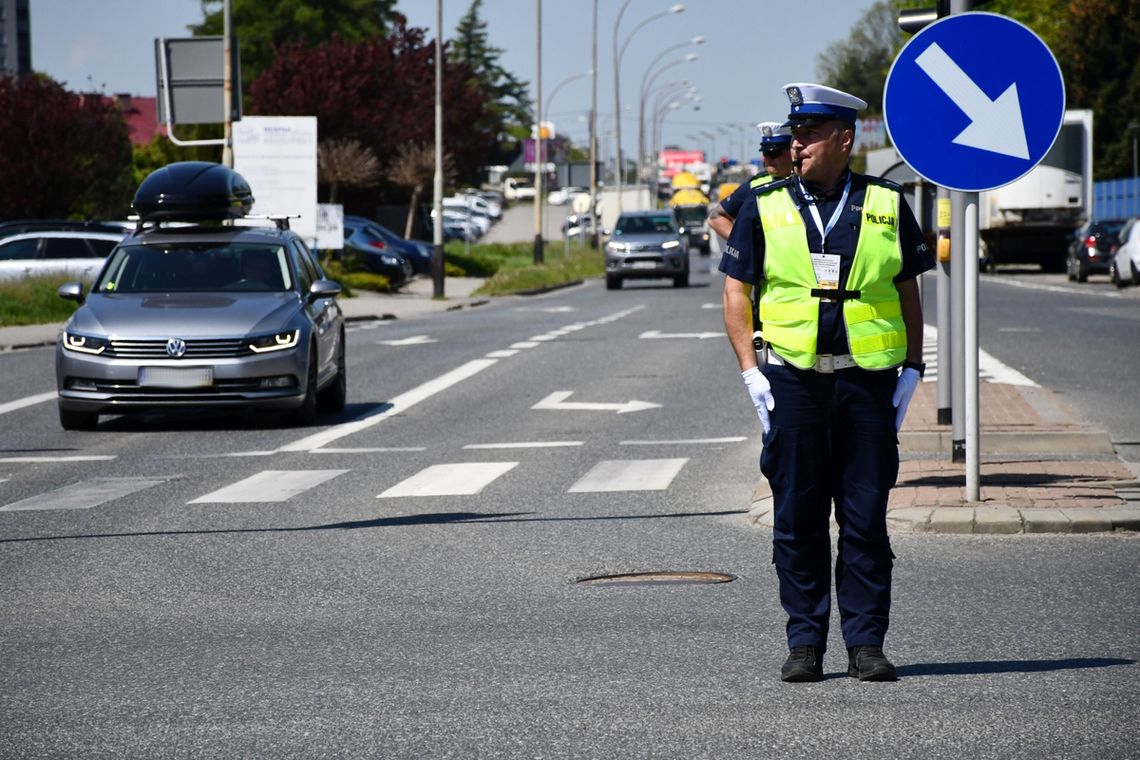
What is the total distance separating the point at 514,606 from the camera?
765 cm

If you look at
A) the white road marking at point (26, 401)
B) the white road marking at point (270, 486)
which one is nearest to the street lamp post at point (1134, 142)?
the white road marking at point (26, 401)

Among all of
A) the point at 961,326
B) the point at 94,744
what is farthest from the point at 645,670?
the point at 961,326

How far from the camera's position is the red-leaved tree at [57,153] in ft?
163

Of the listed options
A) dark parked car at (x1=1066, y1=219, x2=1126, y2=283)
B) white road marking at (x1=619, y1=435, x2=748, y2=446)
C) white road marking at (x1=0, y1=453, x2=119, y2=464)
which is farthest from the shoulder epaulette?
dark parked car at (x1=1066, y1=219, x2=1126, y2=283)

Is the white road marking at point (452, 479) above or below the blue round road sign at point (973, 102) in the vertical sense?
below

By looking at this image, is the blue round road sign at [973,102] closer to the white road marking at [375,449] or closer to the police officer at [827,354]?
the police officer at [827,354]

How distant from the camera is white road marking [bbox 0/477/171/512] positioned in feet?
36.1

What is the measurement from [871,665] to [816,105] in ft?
5.64

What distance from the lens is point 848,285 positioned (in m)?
6.03

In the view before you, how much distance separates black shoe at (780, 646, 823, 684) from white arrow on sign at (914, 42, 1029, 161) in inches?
147

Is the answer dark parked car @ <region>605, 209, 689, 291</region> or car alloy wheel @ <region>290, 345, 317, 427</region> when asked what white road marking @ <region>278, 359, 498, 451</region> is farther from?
dark parked car @ <region>605, 209, 689, 291</region>

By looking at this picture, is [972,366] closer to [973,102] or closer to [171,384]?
[973,102]

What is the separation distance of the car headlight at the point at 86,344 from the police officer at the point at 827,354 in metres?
9.81

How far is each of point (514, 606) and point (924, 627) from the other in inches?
63.1
